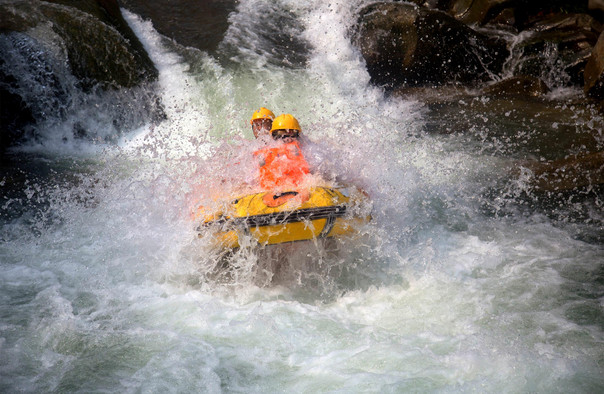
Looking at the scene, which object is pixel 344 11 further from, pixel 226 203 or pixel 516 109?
pixel 226 203

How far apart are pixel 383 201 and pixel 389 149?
146 cm

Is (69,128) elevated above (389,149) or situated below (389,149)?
above

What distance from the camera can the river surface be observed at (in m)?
3.54

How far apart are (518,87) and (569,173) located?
3247mm

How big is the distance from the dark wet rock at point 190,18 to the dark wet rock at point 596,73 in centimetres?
682

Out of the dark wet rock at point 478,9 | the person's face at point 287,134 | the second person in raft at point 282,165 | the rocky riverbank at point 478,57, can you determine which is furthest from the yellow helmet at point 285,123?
the dark wet rock at point 478,9

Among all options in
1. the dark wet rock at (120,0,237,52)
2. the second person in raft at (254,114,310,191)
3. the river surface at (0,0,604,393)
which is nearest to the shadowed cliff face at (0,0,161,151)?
the river surface at (0,0,604,393)

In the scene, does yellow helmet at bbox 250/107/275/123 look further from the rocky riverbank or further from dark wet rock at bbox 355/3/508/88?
dark wet rock at bbox 355/3/508/88

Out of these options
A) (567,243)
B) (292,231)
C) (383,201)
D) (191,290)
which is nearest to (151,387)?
(191,290)

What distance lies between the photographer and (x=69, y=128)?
7.80m

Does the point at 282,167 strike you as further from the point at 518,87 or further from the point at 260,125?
the point at 518,87

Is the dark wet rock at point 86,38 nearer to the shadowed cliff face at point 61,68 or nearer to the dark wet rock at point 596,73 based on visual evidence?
the shadowed cliff face at point 61,68

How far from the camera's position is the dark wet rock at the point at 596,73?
8.06 metres

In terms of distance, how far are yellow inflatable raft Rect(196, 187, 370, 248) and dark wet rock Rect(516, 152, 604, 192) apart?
3127 mm
